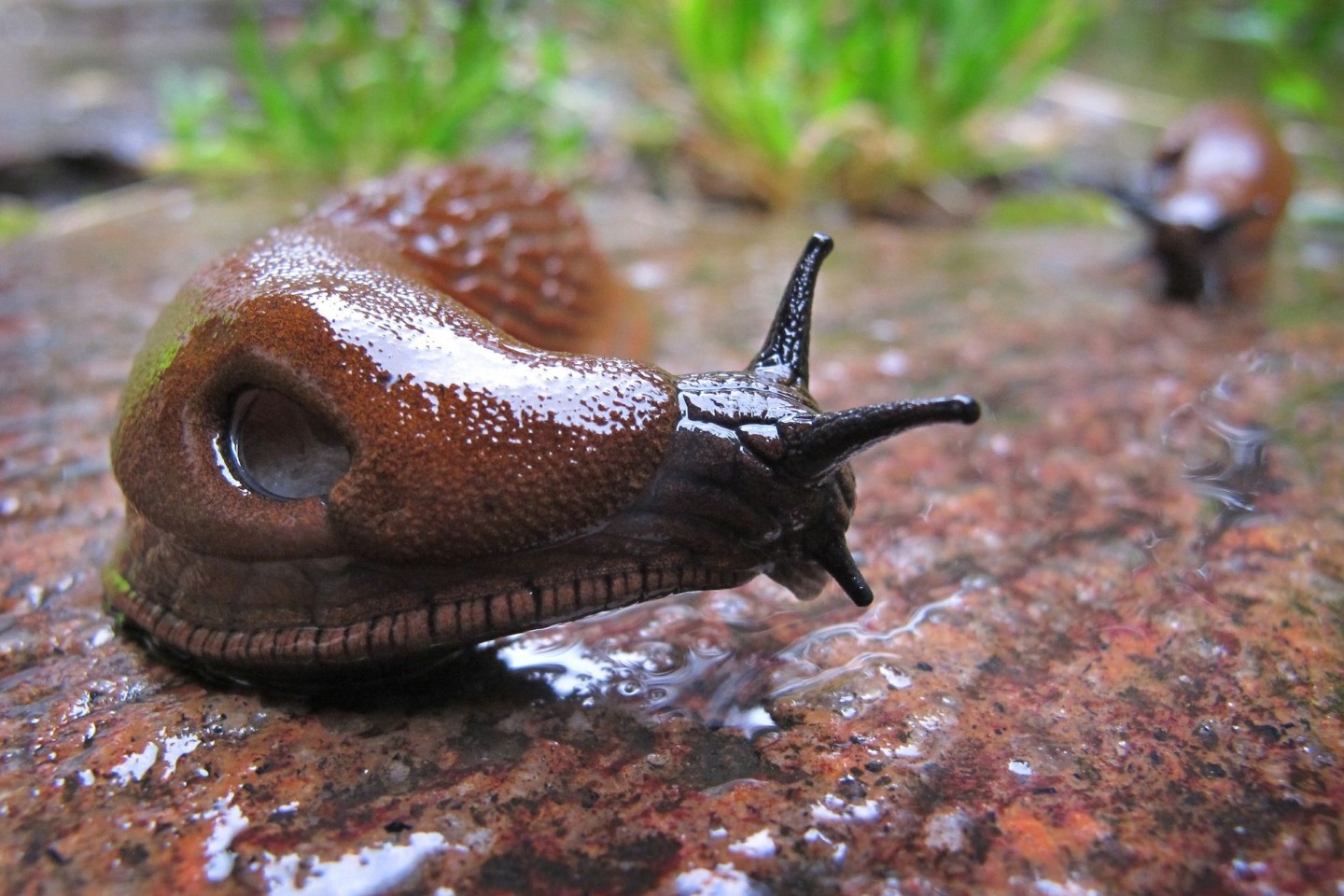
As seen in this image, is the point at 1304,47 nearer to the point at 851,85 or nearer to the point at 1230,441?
the point at 851,85

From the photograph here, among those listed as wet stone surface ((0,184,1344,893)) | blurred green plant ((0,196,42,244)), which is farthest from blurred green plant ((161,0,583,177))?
wet stone surface ((0,184,1344,893))

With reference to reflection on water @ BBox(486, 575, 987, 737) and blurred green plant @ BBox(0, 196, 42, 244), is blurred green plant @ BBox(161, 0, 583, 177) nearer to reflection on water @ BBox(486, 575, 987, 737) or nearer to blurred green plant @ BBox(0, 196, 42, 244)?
blurred green plant @ BBox(0, 196, 42, 244)

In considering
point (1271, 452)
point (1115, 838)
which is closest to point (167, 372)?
point (1115, 838)

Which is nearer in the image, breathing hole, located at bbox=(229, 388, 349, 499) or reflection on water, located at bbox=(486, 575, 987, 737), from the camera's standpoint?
breathing hole, located at bbox=(229, 388, 349, 499)

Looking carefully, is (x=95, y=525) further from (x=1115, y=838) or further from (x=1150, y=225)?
(x=1150, y=225)

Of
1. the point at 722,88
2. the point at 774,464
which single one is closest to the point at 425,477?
the point at 774,464

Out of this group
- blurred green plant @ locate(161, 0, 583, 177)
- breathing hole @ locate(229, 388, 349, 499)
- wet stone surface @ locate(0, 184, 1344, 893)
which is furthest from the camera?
blurred green plant @ locate(161, 0, 583, 177)

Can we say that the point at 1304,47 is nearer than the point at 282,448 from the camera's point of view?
No
